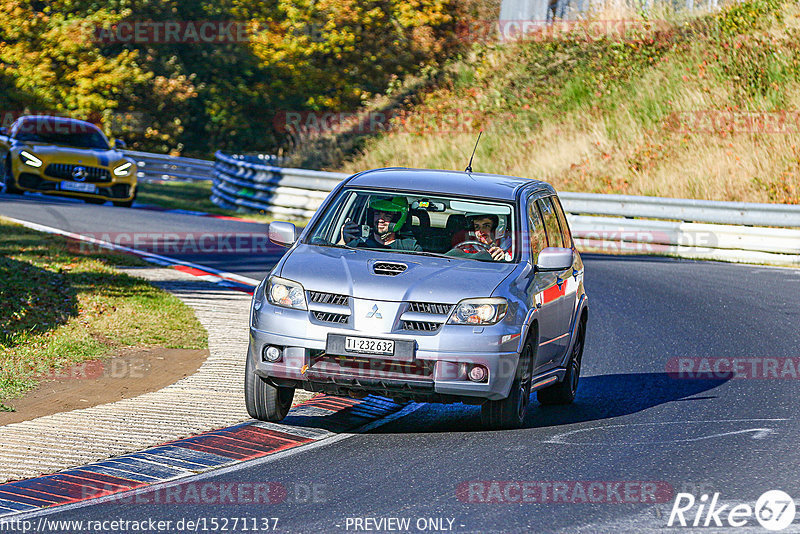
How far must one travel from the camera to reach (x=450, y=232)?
356 inches

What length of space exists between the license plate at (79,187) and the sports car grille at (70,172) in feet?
0.36

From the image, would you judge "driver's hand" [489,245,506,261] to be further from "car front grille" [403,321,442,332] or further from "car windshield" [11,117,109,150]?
"car windshield" [11,117,109,150]

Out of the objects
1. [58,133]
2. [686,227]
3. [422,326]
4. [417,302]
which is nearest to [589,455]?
[422,326]

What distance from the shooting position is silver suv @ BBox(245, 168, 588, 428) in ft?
25.4

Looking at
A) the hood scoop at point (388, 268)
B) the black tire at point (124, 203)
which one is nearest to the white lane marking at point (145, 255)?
the black tire at point (124, 203)

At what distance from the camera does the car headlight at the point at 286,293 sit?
26.2ft

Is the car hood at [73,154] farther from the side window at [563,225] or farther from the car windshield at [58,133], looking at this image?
the side window at [563,225]

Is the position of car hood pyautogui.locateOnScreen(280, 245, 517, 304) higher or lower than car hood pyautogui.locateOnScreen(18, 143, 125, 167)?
higher

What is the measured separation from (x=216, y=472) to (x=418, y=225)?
2.78 metres

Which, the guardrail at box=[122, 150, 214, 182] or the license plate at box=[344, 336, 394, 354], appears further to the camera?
the guardrail at box=[122, 150, 214, 182]

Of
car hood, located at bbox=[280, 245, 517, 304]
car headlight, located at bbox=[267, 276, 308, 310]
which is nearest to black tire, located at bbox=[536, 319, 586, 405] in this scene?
car hood, located at bbox=[280, 245, 517, 304]

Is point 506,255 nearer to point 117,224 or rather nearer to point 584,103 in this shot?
point 117,224

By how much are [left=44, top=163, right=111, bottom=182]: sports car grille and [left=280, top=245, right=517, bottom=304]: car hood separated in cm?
1717

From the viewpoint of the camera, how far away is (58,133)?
82.8 feet
